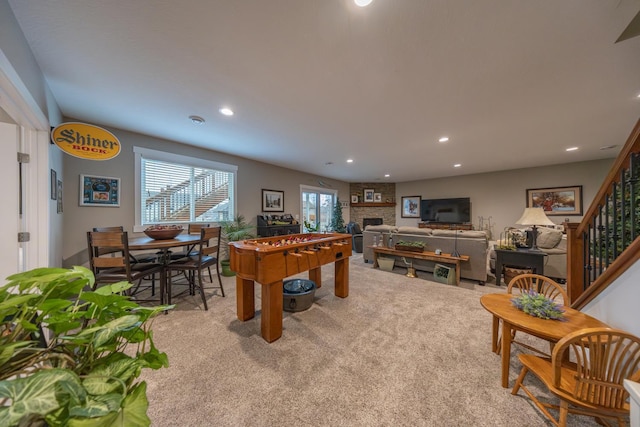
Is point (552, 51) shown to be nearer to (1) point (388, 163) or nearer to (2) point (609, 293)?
(2) point (609, 293)

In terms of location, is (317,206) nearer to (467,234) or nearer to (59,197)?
(467,234)

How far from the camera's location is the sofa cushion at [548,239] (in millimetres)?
3623

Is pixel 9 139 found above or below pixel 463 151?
below

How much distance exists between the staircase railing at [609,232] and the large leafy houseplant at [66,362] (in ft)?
7.12

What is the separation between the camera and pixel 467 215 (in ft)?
21.8

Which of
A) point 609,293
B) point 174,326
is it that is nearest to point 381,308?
point 609,293

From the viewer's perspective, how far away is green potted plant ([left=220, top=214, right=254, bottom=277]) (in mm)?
3775

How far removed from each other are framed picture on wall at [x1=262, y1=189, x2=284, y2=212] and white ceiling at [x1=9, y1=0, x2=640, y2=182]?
79.6 inches

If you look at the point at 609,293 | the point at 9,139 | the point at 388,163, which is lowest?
the point at 609,293

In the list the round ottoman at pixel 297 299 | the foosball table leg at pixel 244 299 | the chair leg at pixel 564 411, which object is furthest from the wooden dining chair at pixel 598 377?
the foosball table leg at pixel 244 299

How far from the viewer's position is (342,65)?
185cm

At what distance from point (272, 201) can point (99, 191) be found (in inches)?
120

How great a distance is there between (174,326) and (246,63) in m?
2.62

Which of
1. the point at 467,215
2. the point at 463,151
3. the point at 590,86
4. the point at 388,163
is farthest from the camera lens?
the point at 467,215
